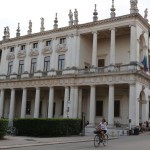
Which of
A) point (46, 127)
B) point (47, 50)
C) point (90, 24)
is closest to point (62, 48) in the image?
point (47, 50)

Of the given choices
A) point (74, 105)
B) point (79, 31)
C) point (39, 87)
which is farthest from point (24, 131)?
point (79, 31)

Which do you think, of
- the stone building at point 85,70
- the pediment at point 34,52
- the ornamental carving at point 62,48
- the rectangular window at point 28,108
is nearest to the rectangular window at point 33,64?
the stone building at point 85,70

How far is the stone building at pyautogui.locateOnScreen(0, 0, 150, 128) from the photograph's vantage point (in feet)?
127

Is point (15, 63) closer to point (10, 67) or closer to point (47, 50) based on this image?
point (10, 67)

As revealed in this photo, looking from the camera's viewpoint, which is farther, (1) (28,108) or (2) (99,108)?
(1) (28,108)

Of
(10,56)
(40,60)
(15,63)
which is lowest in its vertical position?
(40,60)

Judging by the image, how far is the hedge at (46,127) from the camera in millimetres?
30016

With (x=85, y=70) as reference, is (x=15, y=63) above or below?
above

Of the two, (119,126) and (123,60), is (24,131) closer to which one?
(119,126)

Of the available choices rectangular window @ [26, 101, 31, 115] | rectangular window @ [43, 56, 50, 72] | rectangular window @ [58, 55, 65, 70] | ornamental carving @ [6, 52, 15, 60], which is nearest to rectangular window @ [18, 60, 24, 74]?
ornamental carving @ [6, 52, 15, 60]

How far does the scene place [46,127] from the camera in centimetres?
3006

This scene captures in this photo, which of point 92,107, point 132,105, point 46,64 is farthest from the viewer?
point 46,64

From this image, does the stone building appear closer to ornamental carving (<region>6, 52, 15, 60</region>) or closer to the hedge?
ornamental carving (<region>6, 52, 15, 60</region>)

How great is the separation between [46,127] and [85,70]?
1435 cm
